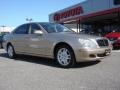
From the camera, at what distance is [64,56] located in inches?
334

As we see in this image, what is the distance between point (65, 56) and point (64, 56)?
3cm

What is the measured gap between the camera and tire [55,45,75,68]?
8297 millimetres

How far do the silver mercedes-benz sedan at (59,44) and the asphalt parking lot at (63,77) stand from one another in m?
0.37

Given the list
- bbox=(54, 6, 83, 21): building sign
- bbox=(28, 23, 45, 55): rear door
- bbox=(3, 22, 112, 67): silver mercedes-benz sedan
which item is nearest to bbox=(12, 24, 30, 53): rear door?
bbox=(3, 22, 112, 67): silver mercedes-benz sedan

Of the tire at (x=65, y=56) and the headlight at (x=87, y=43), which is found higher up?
the headlight at (x=87, y=43)

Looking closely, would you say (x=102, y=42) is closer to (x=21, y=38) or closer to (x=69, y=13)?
A: (x=21, y=38)

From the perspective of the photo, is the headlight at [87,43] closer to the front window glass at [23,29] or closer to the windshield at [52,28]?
the windshield at [52,28]

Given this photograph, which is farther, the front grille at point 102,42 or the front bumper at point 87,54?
the front grille at point 102,42

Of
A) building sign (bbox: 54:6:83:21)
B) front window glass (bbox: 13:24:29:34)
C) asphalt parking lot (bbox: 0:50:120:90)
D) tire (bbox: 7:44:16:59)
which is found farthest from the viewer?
building sign (bbox: 54:6:83:21)

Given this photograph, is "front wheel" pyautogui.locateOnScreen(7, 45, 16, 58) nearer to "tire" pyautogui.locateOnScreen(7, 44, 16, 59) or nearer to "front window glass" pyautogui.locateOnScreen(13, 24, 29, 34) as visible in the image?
"tire" pyautogui.locateOnScreen(7, 44, 16, 59)

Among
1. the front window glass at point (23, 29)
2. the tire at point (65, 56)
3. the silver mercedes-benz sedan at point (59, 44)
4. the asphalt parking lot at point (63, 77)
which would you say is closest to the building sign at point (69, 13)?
the front window glass at point (23, 29)

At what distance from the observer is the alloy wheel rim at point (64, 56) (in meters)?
8.43

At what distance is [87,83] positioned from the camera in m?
6.17

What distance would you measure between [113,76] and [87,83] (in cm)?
94
